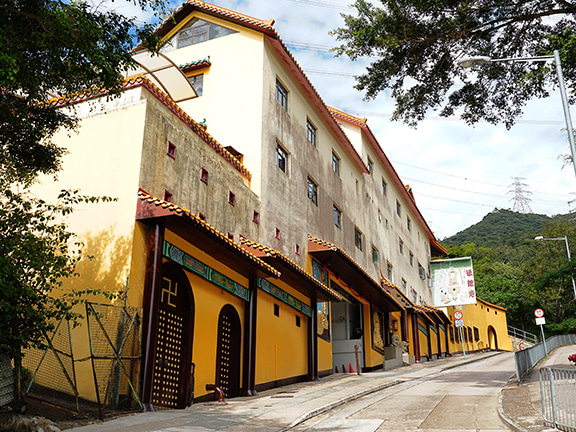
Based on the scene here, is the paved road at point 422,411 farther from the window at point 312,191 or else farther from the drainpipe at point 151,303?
the window at point 312,191

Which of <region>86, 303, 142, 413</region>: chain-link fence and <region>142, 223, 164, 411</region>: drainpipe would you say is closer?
<region>86, 303, 142, 413</region>: chain-link fence

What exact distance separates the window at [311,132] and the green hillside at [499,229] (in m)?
73.7

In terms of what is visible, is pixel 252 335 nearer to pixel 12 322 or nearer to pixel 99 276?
pixel 99 276

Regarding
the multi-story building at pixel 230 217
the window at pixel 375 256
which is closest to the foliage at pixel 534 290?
the window at pixel 375 256

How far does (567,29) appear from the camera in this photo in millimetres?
12930

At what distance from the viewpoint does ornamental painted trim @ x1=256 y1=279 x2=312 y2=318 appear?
17.2 metres

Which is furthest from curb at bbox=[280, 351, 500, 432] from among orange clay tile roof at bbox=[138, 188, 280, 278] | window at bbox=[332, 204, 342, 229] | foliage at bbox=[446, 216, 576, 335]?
foliage at bbox=[446, 216, 576, 335]

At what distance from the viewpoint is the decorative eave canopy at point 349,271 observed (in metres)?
21.4

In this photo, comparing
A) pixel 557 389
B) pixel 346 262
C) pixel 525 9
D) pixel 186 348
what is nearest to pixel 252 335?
pixel 186 348

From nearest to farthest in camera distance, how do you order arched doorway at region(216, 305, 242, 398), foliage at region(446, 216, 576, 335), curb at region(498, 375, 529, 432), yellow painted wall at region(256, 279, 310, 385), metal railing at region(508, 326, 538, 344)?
curb at region(498, 375, 529, 432), arched doorway at region(216, 305, 242, 398), yellow painted wall at region(256, 279, 310, 385), foliage at region(446, 216, 576, 335), metal railing at region(508, 326, 538, 344)

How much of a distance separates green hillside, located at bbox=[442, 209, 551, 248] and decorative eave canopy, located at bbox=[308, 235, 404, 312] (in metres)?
68.6

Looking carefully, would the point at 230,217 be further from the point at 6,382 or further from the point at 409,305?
the point at 409,305

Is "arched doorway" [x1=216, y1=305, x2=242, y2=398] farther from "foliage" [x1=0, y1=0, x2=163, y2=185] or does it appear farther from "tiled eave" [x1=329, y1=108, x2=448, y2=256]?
"tiled eave" [x1=329, y1=108, x2=448, y2=256]

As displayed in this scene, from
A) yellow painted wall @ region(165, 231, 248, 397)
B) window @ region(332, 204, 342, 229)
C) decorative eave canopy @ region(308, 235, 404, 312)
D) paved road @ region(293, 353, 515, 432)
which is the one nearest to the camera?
paved road @ region(293, 353, 515, 432)
